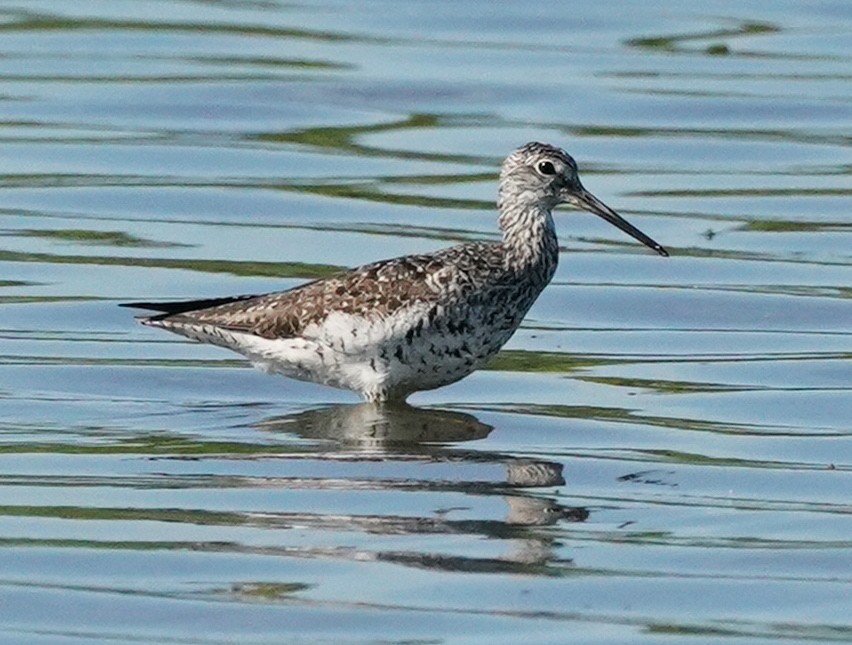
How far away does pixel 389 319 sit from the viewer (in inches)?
506

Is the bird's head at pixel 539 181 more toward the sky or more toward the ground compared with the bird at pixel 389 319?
more toward the sky

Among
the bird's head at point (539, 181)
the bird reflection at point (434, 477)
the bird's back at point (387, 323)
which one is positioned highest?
the bird's head at point (539, 181)

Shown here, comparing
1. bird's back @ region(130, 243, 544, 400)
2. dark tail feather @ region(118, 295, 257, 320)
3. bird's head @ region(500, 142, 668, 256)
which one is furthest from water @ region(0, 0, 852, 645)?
bird's head @ region(500, 142, 668, 256)

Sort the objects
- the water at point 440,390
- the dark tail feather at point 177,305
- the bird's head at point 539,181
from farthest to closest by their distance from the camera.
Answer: the bird's head at point 539,181, the dark tail feather at point 177,305, the water at point 440,390

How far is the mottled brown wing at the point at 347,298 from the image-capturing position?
42.3 ft

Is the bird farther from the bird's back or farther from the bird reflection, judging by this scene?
the bird reflection

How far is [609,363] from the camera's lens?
14211 millimetres

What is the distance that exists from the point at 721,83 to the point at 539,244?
30.6ft

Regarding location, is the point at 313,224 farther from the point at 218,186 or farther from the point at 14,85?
the point at 14,85

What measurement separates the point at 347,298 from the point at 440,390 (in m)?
1.14

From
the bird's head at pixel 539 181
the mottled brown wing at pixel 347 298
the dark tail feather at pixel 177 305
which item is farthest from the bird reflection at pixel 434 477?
the bird's head at pixel 539 181

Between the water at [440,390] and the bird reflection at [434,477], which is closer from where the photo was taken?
the water at [440,390]

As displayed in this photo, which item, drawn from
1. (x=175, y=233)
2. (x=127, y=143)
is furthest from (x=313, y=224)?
(x=127, y=143)

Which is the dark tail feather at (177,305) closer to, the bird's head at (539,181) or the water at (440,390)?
the water at (440,390)
